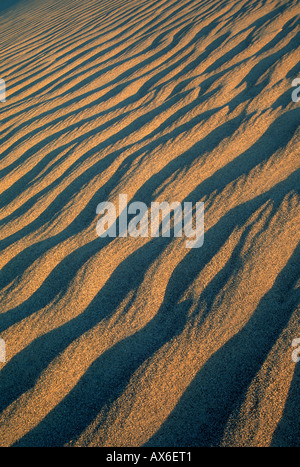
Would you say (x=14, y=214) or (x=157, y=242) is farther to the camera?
(x=14, y=214)

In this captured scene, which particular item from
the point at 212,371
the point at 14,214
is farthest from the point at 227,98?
the point at 212,371

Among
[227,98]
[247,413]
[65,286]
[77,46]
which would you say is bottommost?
[247,413]

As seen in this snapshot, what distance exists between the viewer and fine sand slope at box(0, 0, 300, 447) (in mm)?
902

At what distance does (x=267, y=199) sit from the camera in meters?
1.36

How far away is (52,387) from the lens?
3.29 feet

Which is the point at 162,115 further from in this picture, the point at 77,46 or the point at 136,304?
the point at 77,46

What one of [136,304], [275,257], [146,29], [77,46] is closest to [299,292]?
[275,257]

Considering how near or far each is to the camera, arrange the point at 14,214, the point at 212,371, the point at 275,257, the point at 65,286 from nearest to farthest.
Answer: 1. the point at 212,371
2. the point at 275,257
3. the point at 65,286
4. the point at 14,214

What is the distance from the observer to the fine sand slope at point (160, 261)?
902 millimetres

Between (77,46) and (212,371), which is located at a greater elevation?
(77,46)

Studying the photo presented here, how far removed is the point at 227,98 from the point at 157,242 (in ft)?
4.40

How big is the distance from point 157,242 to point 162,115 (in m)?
1.17

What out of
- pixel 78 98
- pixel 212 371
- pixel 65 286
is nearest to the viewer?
pixel 212 371

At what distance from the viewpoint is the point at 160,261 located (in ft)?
4.17
